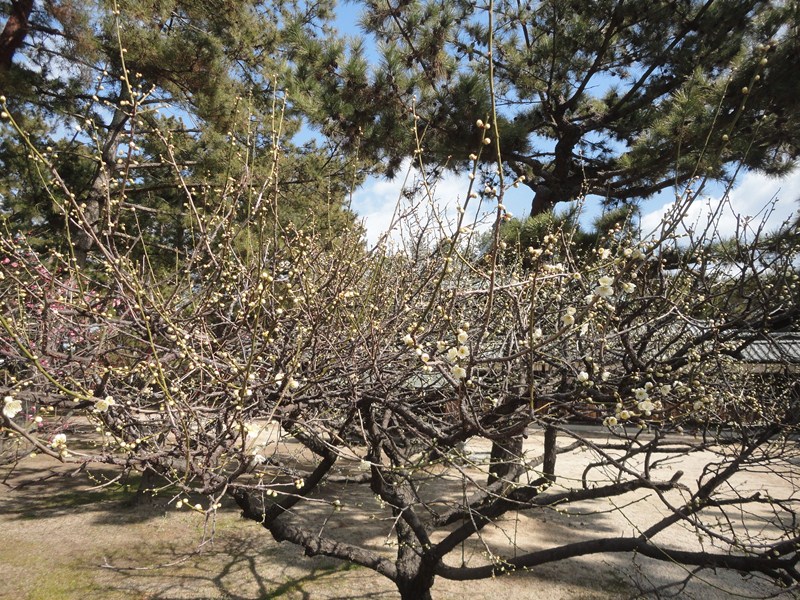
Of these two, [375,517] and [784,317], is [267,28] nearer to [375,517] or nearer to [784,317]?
[375,517]

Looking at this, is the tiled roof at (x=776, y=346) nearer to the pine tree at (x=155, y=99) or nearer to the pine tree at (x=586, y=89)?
the pine tree at (x=586, y=89)

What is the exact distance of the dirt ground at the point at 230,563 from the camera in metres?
4.52

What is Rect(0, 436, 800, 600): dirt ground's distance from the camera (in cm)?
452

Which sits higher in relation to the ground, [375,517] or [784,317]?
[784,317]

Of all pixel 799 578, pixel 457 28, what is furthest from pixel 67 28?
pixel 799 578

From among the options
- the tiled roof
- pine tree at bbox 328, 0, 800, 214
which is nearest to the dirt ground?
the tiled roof

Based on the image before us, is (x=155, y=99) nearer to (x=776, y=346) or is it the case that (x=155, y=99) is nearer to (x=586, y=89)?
(x=586, y=89)

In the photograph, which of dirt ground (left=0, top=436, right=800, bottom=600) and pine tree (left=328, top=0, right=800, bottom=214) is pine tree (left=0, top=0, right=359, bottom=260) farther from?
dirt ground (left=0, top=436, right=800, bottom=600)

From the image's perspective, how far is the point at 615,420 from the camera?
1998mm

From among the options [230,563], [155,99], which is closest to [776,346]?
[230,563]

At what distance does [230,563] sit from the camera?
5.10 m

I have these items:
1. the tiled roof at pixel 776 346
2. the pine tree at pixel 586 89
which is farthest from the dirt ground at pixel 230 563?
the pine tree at pixel 586 89

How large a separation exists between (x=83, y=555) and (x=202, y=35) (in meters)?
6.63

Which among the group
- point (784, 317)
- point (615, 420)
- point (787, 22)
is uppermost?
point (787, 22)
